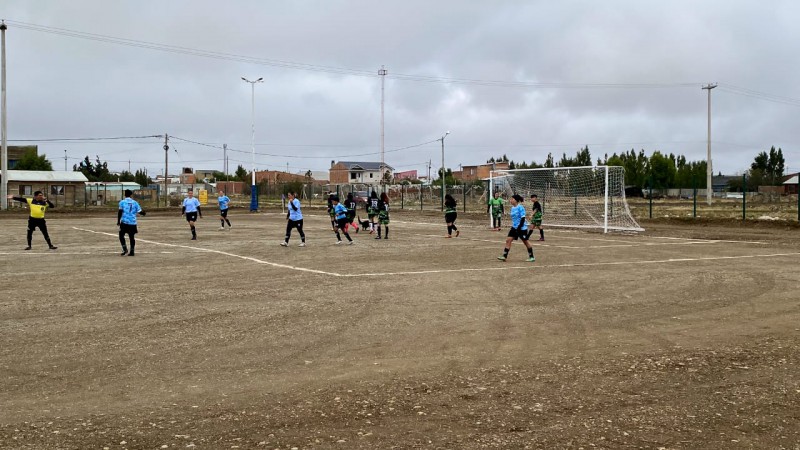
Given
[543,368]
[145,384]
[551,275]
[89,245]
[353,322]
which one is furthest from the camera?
[89,245]

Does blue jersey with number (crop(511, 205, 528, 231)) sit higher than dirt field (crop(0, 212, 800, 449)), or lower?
higher

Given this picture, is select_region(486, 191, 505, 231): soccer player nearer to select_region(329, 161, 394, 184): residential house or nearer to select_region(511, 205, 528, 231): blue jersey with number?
Answer: select_region(511, 205, 528, 231): blue jersey with number

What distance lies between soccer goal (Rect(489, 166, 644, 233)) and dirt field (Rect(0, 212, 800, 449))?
48.6 ft

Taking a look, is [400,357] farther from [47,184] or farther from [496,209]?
[47,184]

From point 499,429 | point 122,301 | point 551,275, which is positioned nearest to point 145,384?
point 499,429

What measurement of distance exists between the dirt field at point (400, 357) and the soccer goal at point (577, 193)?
584 inches

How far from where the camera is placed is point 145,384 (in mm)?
6211

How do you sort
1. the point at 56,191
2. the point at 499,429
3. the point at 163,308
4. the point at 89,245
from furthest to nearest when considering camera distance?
the point at 56,191 → the point at 89,245 → the point at 163,308 → the point at 499,429

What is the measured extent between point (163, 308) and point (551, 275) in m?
7.52

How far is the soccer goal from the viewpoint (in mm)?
29719

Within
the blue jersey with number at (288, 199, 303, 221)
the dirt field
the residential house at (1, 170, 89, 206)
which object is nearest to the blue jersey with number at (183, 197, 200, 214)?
the blue jersey with number at (288, 199, 303, 221)

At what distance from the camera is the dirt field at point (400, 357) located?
16.6 feet

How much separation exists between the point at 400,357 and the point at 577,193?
28008 mm

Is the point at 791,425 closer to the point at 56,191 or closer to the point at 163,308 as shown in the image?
the point at 163,308
